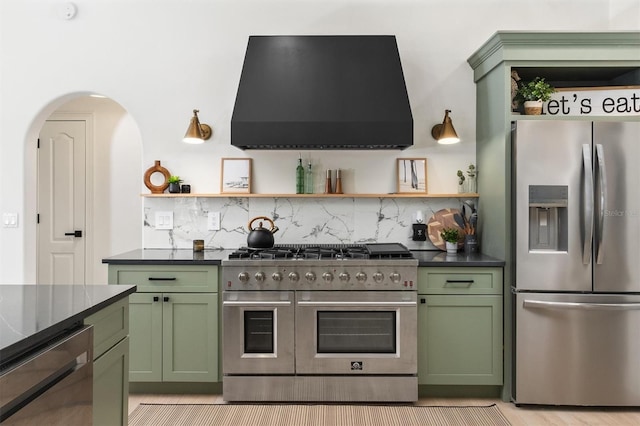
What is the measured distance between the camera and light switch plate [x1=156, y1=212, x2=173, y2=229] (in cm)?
377

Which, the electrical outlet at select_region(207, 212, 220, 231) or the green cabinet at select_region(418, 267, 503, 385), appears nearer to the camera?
the green cabinet at select_region(418, 267, 503, 385)

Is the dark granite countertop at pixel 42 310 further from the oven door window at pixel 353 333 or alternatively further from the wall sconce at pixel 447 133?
the wall sconce at pixel 447 133

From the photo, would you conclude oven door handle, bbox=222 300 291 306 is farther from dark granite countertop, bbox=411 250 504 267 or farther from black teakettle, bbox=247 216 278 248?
dark granite countertop, bbox=411 250 504 267

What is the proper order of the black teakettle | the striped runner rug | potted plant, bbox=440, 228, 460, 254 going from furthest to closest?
potted plant, bbox=440, 228, 460, 254, the black teakettle, the striped runner rug

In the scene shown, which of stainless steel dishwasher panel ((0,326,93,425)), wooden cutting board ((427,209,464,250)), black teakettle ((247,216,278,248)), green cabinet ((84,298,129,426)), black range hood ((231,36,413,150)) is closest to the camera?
stainless steel dishwasher panel ((0,326,93,425))

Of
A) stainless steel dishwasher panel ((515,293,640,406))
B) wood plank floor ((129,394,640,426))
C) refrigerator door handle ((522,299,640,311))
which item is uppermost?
refrigerator door handle ((522,299,640,311))

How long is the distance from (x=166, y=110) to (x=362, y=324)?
2.27 metres

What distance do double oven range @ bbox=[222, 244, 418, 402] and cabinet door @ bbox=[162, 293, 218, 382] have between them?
146 millimetres

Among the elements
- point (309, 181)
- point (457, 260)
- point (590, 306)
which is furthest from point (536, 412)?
point (309, 181)

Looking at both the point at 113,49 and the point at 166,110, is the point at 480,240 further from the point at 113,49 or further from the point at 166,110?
the point at 113,49

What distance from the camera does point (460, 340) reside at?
311cm

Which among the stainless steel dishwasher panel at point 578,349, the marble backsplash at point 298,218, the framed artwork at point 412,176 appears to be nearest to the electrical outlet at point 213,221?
the marble backsplash at point 298,218

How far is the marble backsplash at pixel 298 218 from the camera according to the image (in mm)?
3756

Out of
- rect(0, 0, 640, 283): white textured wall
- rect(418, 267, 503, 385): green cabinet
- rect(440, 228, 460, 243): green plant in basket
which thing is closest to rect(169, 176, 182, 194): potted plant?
rect(0, 0, 640, 283): white textured wall
